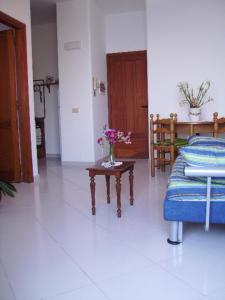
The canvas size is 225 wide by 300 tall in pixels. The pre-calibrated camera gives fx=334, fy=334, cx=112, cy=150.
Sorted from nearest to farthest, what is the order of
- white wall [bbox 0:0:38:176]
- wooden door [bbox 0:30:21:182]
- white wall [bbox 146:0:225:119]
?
white wall [bbox 0:0:38:176], wooden door [bbox 0:30:21:182], white wall [bbox 146:0:225:119]

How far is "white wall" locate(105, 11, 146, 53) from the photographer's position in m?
6.44

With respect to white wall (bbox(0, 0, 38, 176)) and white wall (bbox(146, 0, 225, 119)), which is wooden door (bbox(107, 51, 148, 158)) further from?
white wall (bbox(0, 0, 38, 176))

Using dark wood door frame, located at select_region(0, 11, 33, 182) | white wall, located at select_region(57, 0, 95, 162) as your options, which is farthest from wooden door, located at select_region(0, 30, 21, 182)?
white wall, located at select_region(57, 0, 95, 162)

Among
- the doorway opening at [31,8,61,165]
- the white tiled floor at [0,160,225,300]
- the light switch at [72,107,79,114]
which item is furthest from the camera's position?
the doorway opening at [31,8,61,165]

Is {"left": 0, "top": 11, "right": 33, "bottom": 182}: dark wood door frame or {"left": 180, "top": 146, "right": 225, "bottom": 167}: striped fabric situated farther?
{"left": 0, "top": 11, "right": 33, "bottom": 182}: dark wood door frame

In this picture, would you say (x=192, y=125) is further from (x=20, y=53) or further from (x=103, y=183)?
(x=20, y=53)

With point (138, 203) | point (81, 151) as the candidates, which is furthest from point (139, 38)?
point (138, 203)

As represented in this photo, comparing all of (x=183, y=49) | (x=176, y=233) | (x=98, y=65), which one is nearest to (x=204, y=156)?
(x=176, y=233)

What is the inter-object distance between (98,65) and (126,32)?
3.14ft

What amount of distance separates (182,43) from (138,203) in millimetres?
3149

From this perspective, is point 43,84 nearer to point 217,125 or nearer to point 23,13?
point 23,13

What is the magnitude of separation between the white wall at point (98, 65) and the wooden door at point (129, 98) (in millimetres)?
202

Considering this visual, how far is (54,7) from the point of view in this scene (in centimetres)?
598

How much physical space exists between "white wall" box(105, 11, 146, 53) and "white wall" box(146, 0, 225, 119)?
89 centimetres
